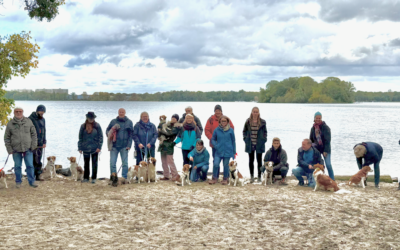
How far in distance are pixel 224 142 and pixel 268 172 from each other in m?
1.40

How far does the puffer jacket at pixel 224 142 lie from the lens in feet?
31.2

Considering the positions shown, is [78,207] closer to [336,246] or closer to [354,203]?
[336,246]

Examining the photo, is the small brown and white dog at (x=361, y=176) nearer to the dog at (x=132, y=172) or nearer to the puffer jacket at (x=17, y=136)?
the dog at (x=132, y=172)

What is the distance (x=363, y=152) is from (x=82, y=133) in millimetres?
7245

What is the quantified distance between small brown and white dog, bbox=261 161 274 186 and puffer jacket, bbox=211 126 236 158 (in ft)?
3.11

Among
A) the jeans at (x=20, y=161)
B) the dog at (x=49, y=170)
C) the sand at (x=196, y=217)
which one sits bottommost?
the sand at (x=196, y=217)

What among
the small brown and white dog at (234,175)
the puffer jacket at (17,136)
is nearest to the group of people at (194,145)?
the puffer jacket at (17,136)

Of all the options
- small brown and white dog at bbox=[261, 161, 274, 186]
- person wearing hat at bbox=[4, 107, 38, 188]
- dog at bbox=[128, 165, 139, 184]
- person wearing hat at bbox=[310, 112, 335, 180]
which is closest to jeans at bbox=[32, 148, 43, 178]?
→ person wearing hat at bbox=[4, 107, 38, 188]

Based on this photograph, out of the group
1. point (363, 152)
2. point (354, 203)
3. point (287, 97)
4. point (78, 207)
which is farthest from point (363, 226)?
point (287, 97)

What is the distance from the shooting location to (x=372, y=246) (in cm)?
544

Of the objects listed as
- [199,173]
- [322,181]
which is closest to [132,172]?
[199,173]

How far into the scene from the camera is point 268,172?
31.1ft

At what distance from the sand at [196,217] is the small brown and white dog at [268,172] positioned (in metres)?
0.30

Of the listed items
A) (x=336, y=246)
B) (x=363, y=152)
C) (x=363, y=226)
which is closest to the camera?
(x=336, y=246)
